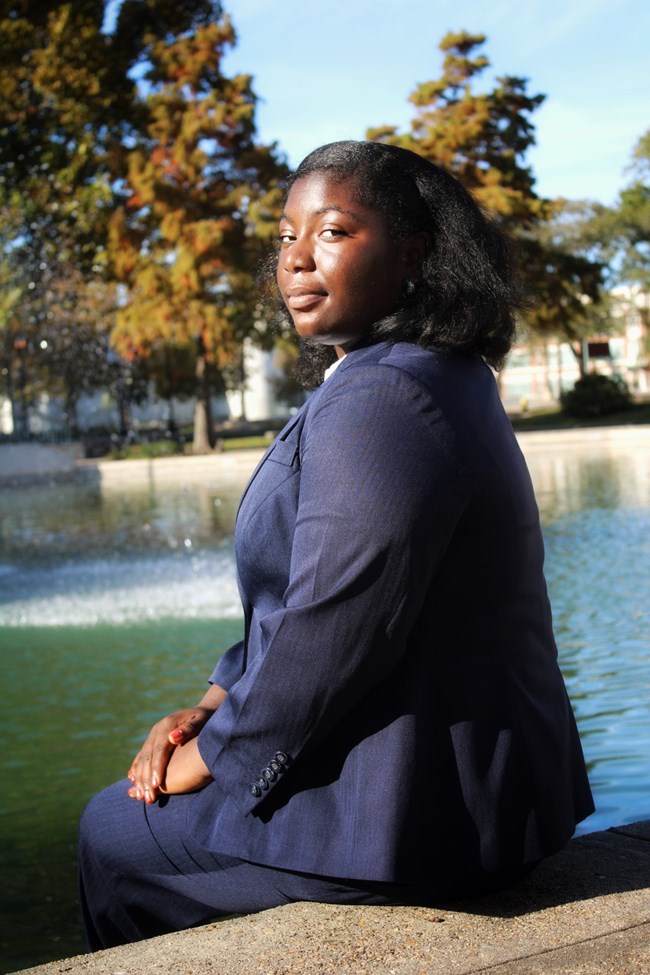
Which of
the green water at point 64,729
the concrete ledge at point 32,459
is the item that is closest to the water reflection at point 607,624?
the green water at point 64,729

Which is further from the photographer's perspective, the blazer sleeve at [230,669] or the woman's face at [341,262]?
the blazer sleeve at [230,669]

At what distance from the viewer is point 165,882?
2061mm

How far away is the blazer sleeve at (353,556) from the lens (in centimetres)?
173

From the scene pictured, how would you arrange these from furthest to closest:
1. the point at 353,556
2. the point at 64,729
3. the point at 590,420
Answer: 1. the point at 590,420
2. the point at 64,729
3. the point at 353,556

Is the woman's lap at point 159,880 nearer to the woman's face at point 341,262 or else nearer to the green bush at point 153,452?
the woman's face at point 341,262

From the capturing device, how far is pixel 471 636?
184 centimetres

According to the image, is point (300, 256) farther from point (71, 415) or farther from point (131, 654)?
point (71, 415)

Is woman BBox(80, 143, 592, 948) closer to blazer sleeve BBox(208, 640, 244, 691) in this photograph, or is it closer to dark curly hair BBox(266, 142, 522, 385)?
dark curly hair BBox(266, 142, 522, 385)

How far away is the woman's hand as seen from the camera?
6.44 feet

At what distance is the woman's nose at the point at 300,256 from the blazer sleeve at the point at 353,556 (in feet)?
0.96

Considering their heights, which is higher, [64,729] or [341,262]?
[341,262]

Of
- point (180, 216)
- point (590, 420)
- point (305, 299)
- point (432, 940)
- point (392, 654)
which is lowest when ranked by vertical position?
point (590, 420)

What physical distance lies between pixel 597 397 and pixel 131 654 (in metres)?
31.4

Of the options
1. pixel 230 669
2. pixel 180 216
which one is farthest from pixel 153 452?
pixel 230 669
